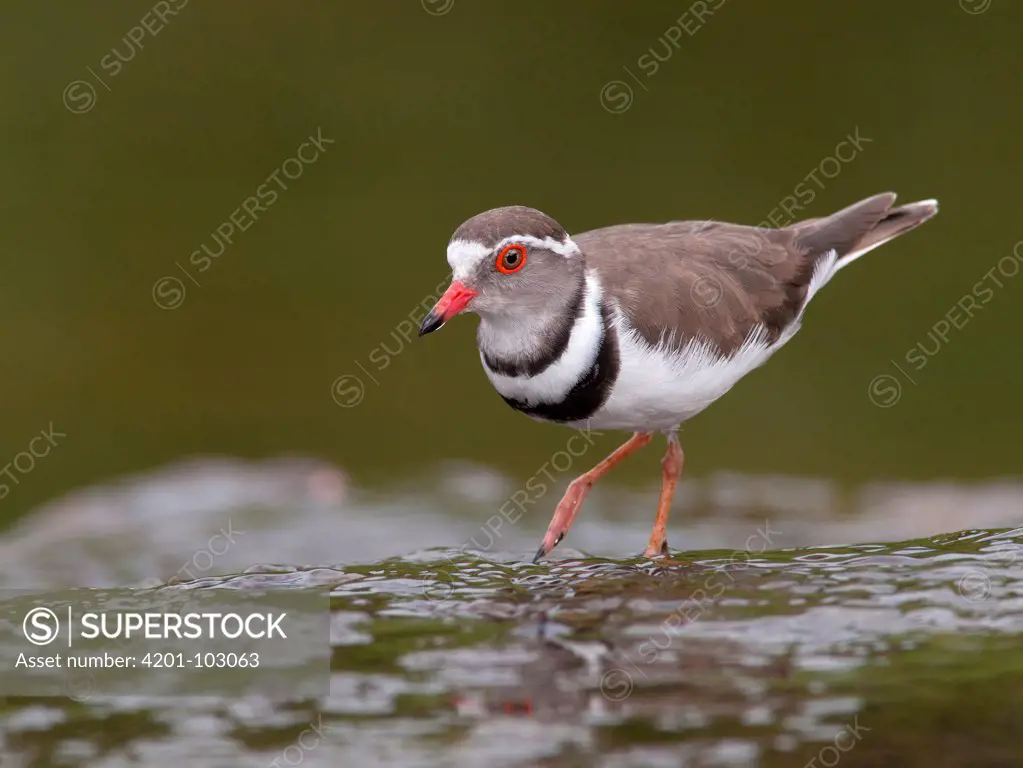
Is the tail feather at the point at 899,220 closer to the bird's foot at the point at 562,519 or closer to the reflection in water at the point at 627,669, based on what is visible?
the bird's foot at the point at 562,519

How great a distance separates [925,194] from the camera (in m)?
13.3

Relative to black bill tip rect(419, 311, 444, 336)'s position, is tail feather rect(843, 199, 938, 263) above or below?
above

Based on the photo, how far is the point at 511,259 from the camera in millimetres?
6242

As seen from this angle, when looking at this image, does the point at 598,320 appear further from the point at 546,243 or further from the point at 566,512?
the point at 566,512

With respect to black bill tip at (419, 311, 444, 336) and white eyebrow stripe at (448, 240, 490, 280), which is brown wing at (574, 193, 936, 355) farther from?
black bill tip at (419, 311, 444, 336)

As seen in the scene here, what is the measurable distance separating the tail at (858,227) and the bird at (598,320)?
881mm

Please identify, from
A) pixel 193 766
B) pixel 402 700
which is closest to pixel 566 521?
pixel 402 700

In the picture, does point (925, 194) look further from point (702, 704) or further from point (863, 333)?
point (702, 704)

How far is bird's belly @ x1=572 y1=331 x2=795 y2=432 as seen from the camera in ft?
20.7

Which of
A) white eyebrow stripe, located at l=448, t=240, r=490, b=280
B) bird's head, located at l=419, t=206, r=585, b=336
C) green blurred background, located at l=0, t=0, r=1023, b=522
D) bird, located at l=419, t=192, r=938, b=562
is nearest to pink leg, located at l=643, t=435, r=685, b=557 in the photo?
bird, located at l=419, t=192, r=938, b=562

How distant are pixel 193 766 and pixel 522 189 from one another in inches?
393

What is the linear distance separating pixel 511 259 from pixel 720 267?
4.49 feet

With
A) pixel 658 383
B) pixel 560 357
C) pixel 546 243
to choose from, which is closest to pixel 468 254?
pixel 546 243

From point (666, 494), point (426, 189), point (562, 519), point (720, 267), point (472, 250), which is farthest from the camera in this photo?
point (426, 189)
